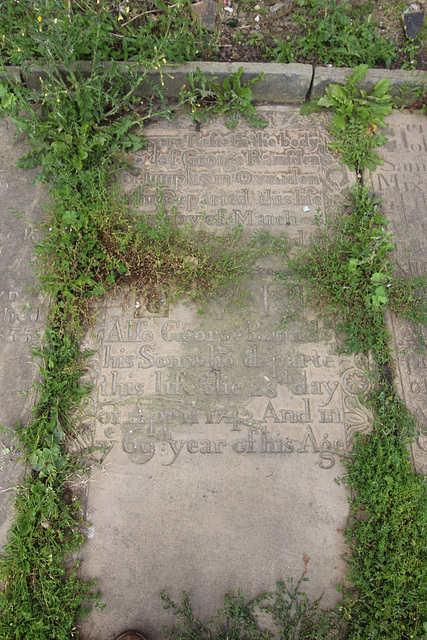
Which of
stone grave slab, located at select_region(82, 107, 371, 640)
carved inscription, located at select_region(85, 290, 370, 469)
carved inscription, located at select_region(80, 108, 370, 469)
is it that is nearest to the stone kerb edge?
carved inscription, located at select_region(80, 108, 370, 469)

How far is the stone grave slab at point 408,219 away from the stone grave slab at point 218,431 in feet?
1.07

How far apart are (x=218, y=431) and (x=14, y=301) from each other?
1.84 metres

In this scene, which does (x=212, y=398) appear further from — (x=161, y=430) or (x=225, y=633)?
(x=225, y=633)

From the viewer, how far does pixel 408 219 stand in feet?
11.6

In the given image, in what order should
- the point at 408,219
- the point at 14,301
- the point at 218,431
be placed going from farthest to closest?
the point at 408,219, the point at 14,301, the point at 218,431

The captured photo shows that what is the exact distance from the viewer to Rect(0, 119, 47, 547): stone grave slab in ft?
9.82

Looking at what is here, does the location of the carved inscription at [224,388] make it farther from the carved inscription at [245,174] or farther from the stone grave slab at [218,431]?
the carved inscription at [245,174]

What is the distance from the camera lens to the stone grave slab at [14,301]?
299cm

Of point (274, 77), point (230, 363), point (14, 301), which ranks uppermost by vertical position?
point (274, 77)

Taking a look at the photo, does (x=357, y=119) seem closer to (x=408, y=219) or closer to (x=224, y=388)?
(x=408, y=219)

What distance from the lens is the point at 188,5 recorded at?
3781mm

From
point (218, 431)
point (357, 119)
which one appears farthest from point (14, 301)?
point (357, 119)

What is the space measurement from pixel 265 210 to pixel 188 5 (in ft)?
6.53

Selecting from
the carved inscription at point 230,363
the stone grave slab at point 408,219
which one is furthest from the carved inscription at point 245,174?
the stone grave slab at point 408,219
